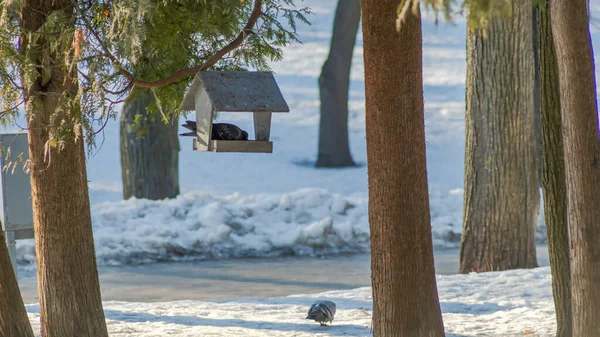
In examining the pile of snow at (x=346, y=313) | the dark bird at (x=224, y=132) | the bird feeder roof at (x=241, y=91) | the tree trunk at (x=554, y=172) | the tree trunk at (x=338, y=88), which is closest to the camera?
the bird feeder roof at (x=241, y=91)

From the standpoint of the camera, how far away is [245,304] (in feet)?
29.7

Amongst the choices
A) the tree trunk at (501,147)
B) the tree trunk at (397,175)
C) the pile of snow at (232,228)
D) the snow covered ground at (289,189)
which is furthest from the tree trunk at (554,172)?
the pile of snow at (232,228)

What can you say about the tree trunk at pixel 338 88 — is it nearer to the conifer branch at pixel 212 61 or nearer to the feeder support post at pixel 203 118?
the conifer branch at pixel 212 61

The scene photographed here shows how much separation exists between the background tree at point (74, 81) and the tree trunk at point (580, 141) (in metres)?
1.94

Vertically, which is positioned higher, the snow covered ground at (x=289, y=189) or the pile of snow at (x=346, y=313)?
the snow covered ground at (x=289, y=189)

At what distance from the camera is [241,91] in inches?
230

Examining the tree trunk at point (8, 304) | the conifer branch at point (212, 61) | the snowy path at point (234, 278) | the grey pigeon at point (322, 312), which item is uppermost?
the conifer branch at point (212, 61)

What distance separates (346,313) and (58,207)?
3.12 meters

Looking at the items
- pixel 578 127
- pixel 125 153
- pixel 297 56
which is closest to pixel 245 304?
pixel 578 127

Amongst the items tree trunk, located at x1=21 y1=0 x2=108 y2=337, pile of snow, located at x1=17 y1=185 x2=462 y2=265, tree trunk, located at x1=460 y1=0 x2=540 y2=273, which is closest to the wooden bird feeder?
tree trunk, located at x1=21 y1=0 x2=108 y2=337

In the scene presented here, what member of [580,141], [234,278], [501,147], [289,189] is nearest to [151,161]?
[234,278]

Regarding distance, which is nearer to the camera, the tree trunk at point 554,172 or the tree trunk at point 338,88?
the tree trunk at point 554,172

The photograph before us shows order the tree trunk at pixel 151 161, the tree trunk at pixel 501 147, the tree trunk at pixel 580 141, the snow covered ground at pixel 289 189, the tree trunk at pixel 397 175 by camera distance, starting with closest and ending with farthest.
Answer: the tree trunk at pixel 580 141 < the tree trunk at pixel 397 175 < the tree trunk at pixel 501 147 < the snow covered ground at pixel 289 189 < the tree trunk at pixel 151 161

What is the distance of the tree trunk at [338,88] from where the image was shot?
21.0 m
